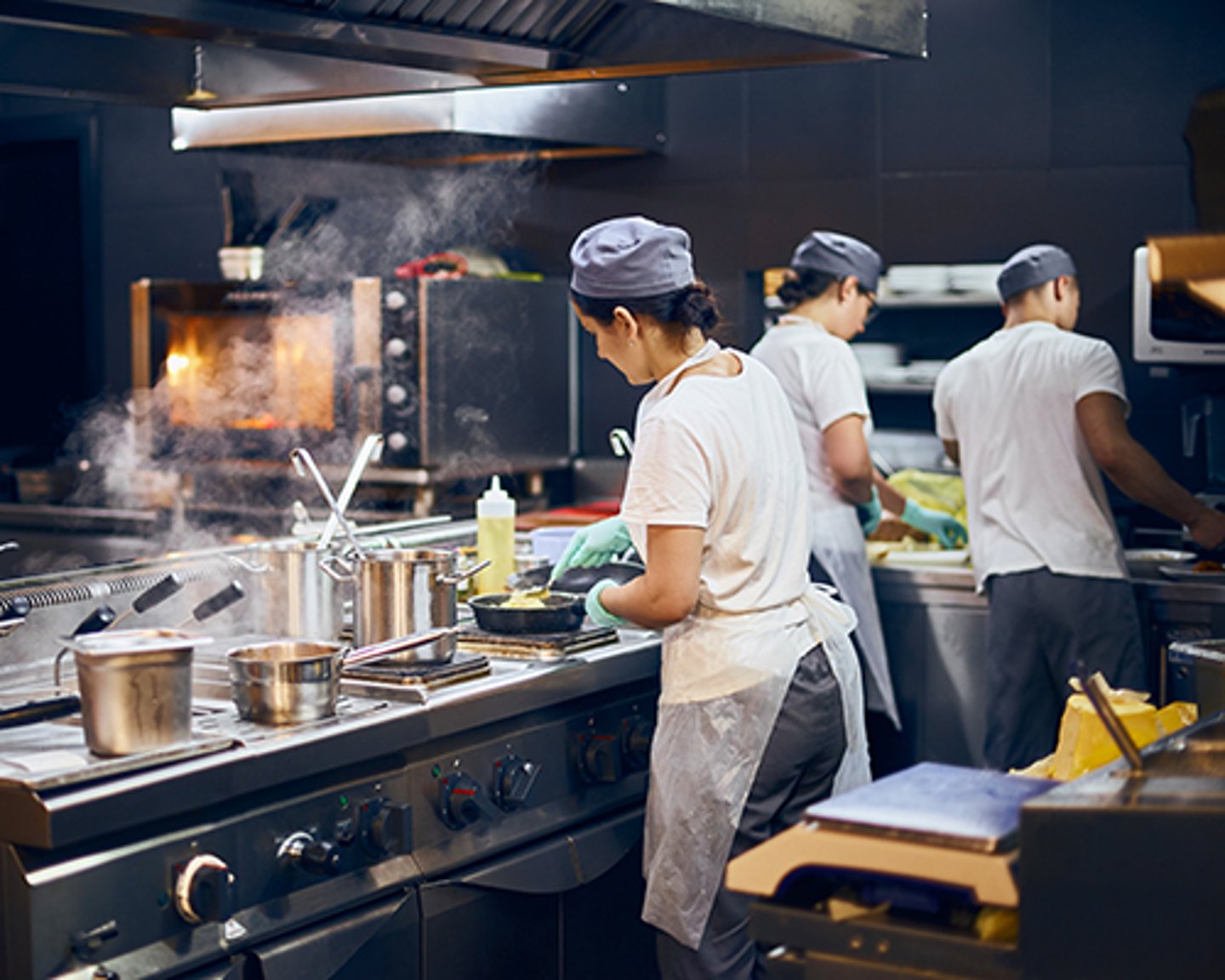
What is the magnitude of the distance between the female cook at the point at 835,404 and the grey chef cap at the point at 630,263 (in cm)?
151

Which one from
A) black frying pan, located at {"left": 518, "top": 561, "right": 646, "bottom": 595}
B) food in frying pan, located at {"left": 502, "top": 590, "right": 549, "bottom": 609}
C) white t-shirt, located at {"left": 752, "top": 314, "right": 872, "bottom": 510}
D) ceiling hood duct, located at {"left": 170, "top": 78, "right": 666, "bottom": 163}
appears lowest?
food in frying pan, located at {"left": 502, "top": 590, "right": 549, "bottom": 609}

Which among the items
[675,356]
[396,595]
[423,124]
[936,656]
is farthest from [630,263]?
[936,656]

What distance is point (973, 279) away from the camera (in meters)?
5.31

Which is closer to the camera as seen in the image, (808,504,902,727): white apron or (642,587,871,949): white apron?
(642,587,871,949): white apron

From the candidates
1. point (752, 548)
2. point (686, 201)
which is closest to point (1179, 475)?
point (686, 201)

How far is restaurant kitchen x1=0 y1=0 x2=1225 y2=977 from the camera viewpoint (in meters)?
2.44

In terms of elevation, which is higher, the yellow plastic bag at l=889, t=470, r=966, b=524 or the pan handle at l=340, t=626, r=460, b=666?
the yellow plastic bag at l=889, t=470, r=966, b=524

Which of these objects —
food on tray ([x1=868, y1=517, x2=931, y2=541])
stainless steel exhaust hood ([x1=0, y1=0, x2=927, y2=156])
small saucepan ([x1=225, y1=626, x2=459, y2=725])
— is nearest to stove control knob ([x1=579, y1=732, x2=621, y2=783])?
small saucepan ([x1=225, y1=626, x2=459, y2=725])

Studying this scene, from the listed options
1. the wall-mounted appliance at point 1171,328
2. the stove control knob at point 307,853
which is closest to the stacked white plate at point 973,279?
the wall-mounted appliance at point 1171,328

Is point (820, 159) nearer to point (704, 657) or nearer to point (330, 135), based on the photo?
point (330, 135)

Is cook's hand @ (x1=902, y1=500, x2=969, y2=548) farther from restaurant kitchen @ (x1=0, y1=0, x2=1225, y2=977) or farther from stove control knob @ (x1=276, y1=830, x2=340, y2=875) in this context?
stove control knob @ (x1=276, y1=830, x2=340, y2=875)

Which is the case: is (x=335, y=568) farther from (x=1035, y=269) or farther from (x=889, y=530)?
(x=889, y=530)

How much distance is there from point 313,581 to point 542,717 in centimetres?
51

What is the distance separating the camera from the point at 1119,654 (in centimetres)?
418
